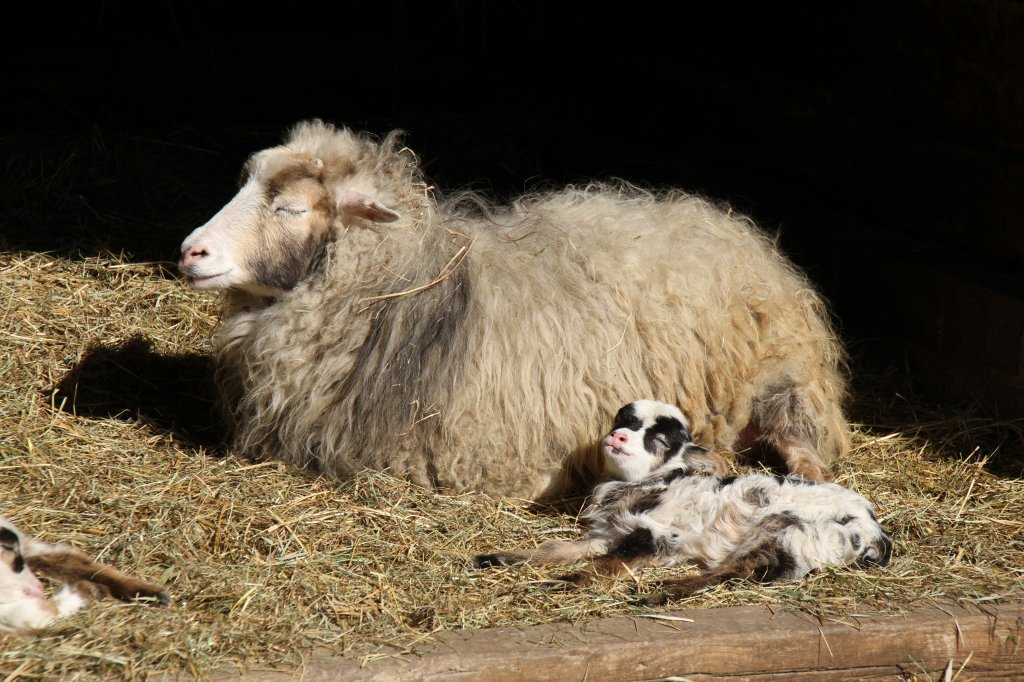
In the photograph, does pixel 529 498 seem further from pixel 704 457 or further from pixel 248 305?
pixel 248 305

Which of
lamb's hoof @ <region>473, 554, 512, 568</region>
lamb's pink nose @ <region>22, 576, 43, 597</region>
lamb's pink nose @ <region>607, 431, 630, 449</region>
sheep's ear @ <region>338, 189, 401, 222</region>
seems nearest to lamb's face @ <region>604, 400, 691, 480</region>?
lamb's pink nose @ <region>607, 431, 630, 449</region>

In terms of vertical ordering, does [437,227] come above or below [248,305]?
above

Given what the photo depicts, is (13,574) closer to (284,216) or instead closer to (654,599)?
(284,216)

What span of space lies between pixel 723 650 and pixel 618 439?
36.2 inches

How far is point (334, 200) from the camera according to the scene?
4.39 metres

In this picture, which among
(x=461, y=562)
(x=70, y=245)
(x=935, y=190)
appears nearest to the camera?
(x=461, y=562)

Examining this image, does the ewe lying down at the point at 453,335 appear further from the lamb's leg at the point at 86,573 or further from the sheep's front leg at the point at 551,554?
the lamb's leg at the point at 86,573

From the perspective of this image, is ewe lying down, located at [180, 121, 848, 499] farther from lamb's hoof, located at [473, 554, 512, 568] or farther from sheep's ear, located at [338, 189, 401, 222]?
Result: lamb's hoof, located at [473, 554, 512, 568]

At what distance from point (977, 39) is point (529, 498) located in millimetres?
2932

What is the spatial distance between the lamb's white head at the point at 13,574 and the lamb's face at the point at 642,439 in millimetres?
1878

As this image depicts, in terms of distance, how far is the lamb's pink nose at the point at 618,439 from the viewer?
3.92 meters

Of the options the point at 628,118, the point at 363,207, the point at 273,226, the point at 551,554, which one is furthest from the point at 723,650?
the point at 628,118

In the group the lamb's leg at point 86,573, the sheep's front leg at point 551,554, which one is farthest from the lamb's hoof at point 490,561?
the lamb's leg at point 86,573

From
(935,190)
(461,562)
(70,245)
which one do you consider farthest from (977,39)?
(70,245)
